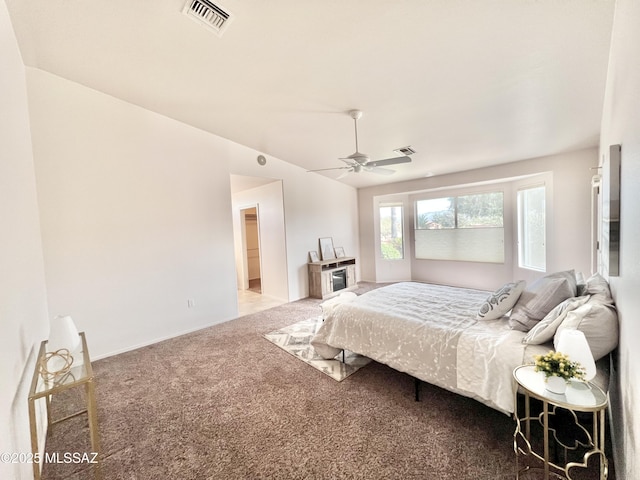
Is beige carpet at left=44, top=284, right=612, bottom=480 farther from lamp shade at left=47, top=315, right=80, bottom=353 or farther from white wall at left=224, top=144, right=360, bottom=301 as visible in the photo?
white wall at left=224, top=144, right=360, bottom=301

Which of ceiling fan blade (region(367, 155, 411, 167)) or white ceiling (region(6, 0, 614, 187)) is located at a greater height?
white ceiling (region(6, 0, 614, 187))

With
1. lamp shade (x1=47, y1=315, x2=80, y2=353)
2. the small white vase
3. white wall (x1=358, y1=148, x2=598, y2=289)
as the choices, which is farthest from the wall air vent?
lamp shade (x1=47, y1=315, x2=80, y2=353)

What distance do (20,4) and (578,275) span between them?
18.1 ft

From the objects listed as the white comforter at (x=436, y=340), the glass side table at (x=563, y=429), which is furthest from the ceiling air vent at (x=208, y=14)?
the glass side table at (x=563, y=429)

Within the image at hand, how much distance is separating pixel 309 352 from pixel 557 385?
7.65 feet

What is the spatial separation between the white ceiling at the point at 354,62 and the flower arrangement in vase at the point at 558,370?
2139 mm

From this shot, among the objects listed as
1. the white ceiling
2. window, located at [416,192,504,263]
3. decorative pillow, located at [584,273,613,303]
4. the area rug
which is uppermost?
the white ceiling

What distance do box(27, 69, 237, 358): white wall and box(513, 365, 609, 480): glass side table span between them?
4.01 metres

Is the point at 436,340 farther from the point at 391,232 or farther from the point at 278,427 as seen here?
the point at 391,232

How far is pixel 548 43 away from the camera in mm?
2023

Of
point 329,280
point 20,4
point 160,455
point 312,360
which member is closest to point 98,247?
point 20,4

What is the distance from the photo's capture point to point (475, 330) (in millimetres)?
2098

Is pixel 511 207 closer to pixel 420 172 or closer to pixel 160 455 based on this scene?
pixel 420 172

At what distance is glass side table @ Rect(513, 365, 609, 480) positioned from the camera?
130cm
